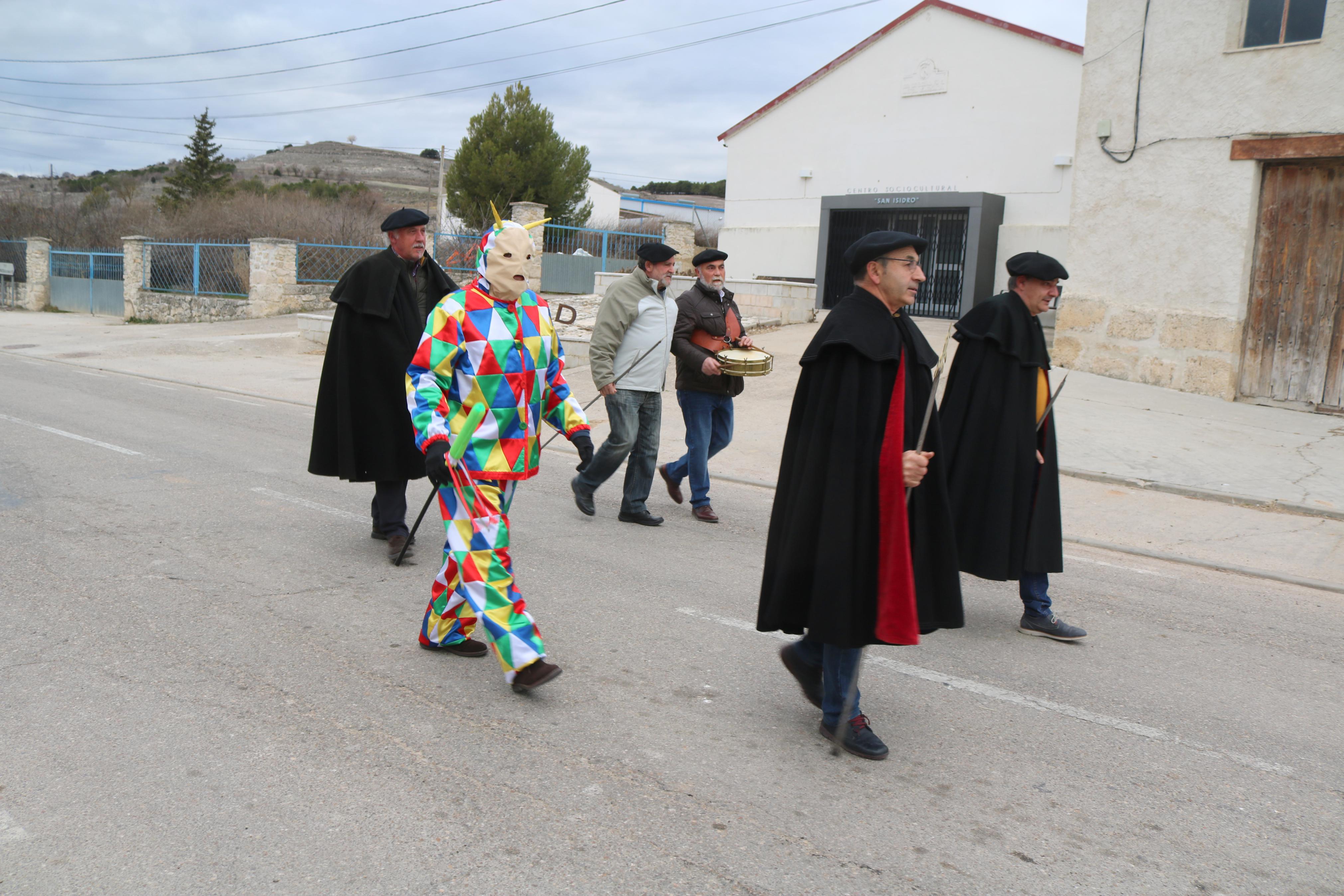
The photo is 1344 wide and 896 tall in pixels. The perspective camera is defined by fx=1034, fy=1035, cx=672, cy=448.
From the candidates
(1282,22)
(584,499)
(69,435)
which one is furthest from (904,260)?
(1282,22)

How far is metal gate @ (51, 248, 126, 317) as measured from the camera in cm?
2938

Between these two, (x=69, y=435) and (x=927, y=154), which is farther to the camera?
(x=927, y=154)

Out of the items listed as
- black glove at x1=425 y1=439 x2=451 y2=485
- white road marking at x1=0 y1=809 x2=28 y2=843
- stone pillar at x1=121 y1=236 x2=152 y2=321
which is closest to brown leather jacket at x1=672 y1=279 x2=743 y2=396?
black glove at x1=425 y1=439 x2=451 y2=485

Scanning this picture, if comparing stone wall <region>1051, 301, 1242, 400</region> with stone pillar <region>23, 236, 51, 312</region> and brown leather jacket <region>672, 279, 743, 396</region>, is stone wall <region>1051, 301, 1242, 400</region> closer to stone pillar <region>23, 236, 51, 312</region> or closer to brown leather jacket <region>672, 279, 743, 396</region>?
brown leather jacket <region>672, 279, 743, 396</region>

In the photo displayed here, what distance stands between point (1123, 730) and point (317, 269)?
24193 mm

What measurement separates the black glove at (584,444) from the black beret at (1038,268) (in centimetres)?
213

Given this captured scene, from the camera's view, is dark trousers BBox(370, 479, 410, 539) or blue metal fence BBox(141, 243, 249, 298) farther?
blue metal fence BBox(141, 243, 249, 298)

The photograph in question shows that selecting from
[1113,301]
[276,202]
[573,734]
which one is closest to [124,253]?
[276,202]

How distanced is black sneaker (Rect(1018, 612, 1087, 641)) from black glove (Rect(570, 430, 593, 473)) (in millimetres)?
2357

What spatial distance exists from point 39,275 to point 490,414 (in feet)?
112

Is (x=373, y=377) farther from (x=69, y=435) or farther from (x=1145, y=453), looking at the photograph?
(x=1145, y=453)

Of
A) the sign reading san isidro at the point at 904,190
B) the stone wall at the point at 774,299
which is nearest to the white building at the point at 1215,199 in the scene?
the stone wall at the point at 774,299

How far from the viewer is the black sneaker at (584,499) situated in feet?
24.1

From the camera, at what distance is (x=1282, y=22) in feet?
39.5
